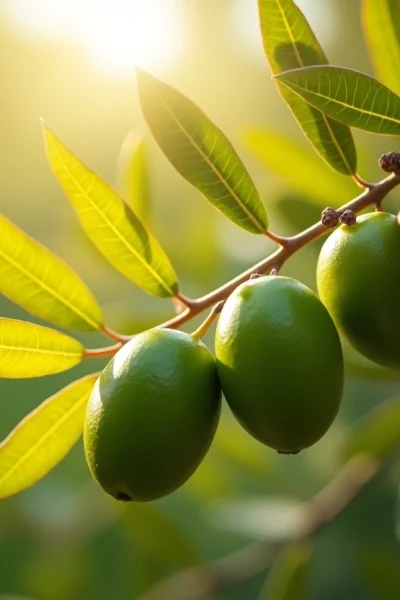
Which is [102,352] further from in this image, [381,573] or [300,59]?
[381,573]

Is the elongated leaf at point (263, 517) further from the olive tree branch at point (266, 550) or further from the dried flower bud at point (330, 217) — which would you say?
the dried flower bud at point (330, 217)

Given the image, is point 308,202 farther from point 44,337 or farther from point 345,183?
point 44,337

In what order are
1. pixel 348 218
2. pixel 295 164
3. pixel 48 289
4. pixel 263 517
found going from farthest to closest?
pixel 263 517, pixel 295 164, pixel 48 289, pixel 348 218

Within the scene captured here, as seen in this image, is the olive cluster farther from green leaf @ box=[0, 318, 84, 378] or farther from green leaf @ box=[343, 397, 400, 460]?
green leaf @ box=[343, 397, 400, 460]

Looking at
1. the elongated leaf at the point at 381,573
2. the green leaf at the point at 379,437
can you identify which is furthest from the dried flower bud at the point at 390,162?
the elongated leaf at the point at 381,573

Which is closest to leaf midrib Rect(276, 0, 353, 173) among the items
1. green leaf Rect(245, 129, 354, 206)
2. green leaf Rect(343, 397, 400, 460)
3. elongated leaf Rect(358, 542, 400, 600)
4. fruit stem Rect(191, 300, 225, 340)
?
fruit stem Rect(191, 300, 225, 340)

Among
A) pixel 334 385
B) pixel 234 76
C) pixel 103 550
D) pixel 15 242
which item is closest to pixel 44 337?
pixel 15 242

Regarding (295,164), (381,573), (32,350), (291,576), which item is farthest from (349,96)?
(381,573)
